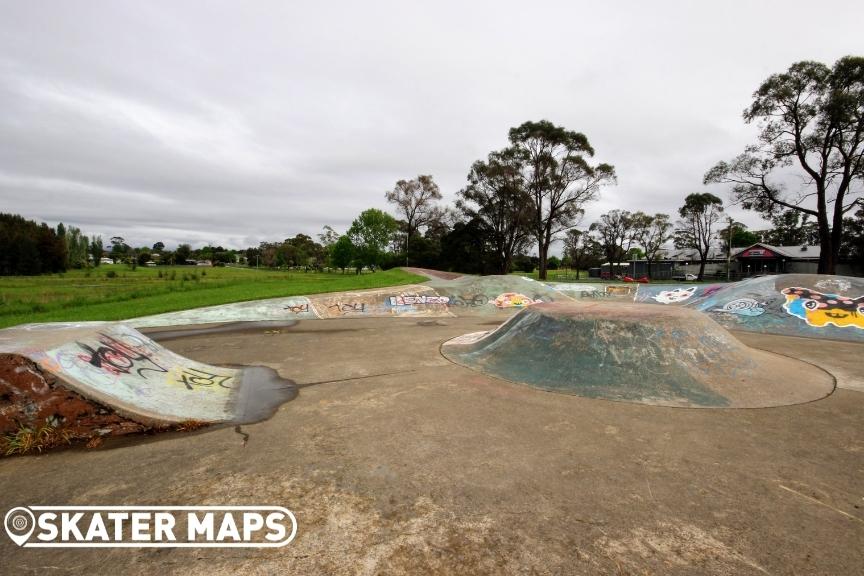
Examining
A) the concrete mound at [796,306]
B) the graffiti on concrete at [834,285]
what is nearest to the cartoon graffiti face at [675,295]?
the concrete mound at [796,306]

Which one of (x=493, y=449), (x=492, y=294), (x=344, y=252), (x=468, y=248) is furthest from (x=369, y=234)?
(x=493, y=449)

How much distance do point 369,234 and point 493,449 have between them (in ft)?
175

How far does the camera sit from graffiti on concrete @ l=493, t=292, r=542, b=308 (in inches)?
832

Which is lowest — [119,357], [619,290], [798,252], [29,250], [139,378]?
[139,378]

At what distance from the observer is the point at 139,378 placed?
19.5 feet

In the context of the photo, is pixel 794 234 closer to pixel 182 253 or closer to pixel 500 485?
pixel 500 485

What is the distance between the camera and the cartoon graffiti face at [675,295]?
72.2ft

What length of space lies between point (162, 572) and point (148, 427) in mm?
2960

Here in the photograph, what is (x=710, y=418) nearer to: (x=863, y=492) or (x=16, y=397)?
(x=863, y=492)

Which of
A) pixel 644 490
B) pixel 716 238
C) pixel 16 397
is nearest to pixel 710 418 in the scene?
pixel 644 490

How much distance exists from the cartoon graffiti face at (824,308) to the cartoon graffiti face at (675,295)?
7199 millimetres

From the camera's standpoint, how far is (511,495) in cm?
354

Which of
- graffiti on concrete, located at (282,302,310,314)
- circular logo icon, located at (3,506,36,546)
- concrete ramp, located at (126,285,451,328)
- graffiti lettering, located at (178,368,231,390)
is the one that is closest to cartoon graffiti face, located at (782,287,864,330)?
concrete ramp, located at (126,285,451,328)

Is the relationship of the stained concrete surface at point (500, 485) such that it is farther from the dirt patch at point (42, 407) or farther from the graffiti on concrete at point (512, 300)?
the graffiti on concrete at point (512, 300)
